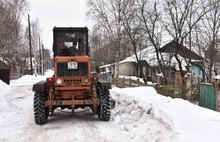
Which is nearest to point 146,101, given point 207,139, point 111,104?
point 111,104

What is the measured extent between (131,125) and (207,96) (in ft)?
11.5

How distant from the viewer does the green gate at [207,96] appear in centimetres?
1049

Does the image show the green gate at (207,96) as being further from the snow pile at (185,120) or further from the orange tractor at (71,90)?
the orange tractor at (71,90)

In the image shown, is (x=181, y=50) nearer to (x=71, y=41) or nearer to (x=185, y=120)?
(x=71, y=41)

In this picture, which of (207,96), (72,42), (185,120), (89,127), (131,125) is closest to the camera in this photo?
(185,120)

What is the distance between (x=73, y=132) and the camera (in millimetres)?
8453

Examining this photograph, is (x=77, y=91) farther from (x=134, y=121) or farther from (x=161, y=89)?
(x=161, y=89)

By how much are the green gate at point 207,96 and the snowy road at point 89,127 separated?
2.31 meters

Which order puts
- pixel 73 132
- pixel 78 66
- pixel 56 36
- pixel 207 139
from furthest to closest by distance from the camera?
1. pixel 56 36
2. pixel 78 66
3. pixel 73 132
4. pixel 207 139

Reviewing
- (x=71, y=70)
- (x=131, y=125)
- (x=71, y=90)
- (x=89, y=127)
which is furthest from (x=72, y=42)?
(x=131, y=125)

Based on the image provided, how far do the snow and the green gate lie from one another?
1680mm

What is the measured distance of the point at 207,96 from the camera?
11.0 m

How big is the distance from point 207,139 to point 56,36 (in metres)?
6.78

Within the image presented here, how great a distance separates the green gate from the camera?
34.4ft
